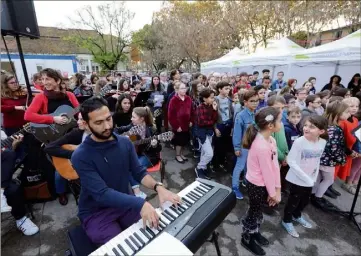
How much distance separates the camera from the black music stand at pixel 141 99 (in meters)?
5.02

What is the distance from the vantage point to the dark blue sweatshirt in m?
1.53

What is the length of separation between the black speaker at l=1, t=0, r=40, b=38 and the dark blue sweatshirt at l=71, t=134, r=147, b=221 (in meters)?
2.71

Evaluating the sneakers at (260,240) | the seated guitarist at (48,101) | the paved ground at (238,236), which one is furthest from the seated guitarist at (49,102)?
the sneakers at (260,240)

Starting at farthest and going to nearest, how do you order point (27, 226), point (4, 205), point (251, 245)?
point (27, 226) → point (4, 205) → point (251, 245)

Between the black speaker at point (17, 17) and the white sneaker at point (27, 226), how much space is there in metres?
2.66

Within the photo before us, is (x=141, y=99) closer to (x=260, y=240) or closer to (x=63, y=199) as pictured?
(x=63, y=199)

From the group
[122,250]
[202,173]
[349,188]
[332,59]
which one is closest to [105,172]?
[122,250]

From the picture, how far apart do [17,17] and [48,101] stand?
132 cm

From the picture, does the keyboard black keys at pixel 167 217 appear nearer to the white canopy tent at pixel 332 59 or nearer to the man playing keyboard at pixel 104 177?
the man playing keyboard at pixel 104 177

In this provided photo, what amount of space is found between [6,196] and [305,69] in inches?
550

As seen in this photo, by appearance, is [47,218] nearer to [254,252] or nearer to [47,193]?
A: [47,193]

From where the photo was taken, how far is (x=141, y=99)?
5195 mm

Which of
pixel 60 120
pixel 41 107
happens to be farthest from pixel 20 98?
pixel 60 120

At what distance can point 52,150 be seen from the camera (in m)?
2.68
